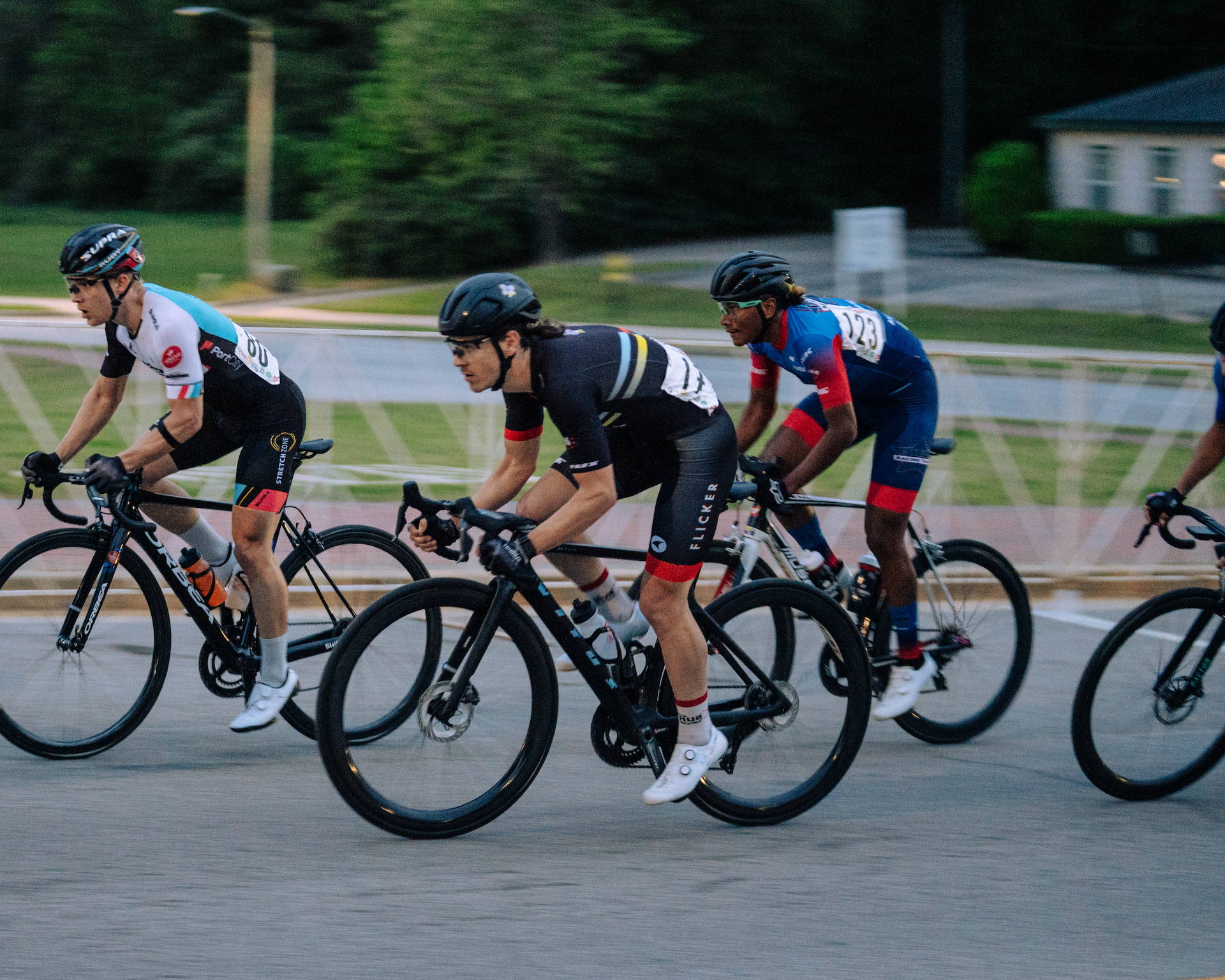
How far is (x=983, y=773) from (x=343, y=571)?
104 inches

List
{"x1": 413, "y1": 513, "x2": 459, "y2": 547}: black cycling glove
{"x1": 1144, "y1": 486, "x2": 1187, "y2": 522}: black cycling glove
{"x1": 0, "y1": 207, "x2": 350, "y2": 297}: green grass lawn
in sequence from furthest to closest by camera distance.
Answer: {"x1": 0, "y1": 207, "x2": 350, "y2": 297}: green grass lawn < {"x1": 1144, "y1": 486, "x2": 1187, "y2": 522}: black cycling glove < {"x1": 413, "y1": 513, "x2": 459, "y2": 547}: black cycling glove

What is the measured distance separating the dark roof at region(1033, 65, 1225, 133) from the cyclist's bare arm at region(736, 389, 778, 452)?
37833 millimetres

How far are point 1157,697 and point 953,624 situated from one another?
39.4 inches

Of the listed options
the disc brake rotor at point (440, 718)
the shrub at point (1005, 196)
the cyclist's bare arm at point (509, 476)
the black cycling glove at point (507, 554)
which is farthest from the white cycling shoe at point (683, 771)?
the shrub at point (1005, 196)

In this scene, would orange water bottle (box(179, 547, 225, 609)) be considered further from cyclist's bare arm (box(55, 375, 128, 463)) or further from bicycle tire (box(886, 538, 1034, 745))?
bicycle tire (box(886, 538, 1034, 745))

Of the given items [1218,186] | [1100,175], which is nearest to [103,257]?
[1218,186]

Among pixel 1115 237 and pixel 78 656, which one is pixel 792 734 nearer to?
pixel 78 656

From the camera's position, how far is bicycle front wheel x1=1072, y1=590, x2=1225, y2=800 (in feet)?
18.1

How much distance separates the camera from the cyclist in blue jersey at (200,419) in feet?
17.8

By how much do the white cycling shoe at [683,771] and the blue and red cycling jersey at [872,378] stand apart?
1418 mm

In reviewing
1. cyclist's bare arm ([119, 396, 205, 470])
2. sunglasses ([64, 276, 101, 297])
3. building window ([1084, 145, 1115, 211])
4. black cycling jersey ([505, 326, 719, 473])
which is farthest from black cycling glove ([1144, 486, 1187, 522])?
building window ([1084, 145, 1115, 211])

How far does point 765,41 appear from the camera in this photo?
4684 cm

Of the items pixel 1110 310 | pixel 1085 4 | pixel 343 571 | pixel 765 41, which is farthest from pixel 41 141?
pixel 343 571

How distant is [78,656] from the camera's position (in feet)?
18.6
